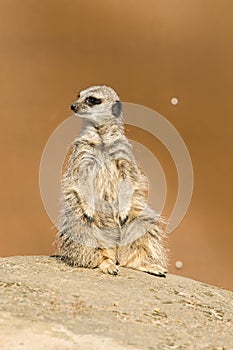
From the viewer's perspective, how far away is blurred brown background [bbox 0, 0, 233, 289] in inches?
204

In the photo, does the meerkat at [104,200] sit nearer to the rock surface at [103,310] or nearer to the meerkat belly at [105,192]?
the meerkat belly at [105,192]

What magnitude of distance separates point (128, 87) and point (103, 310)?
2.35 m

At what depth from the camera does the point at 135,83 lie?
A: 5230 millimetres

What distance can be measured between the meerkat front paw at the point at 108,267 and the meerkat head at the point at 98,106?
0.82 m

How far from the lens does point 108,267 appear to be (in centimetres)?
399

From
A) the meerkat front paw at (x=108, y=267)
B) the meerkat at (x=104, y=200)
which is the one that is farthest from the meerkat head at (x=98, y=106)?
the meerkat front paw at (x=108, y=267)

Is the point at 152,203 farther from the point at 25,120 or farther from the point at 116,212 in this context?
the point at 25,120

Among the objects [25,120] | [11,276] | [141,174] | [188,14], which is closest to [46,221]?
[25,120]

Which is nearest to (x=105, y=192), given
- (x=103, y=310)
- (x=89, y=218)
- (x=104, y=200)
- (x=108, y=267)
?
(x=104, y=200)

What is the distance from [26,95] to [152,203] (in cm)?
129

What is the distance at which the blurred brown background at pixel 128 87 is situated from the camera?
517cm

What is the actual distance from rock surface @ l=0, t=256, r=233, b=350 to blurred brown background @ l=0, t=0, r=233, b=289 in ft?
3.12

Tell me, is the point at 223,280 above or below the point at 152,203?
below

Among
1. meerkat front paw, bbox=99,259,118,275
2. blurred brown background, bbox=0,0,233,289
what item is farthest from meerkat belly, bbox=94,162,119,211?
blurred brown background, bbox=0,0,233,289
